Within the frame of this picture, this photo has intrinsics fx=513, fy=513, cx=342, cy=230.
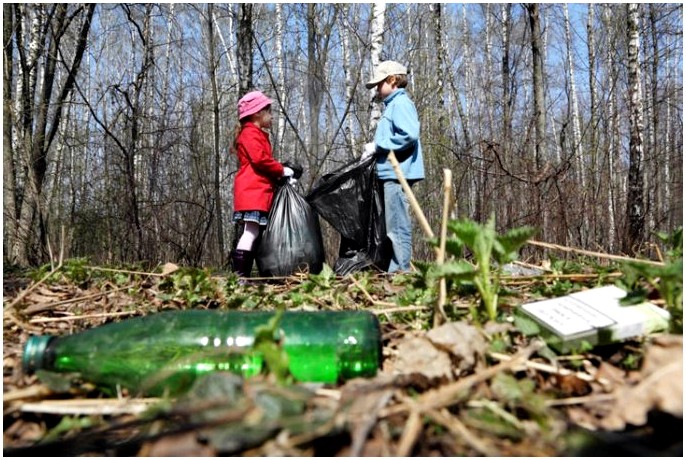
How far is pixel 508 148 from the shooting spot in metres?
7.52

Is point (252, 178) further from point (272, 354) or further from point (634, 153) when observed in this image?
point (634, 153)

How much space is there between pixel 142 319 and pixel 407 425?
76 centimetres

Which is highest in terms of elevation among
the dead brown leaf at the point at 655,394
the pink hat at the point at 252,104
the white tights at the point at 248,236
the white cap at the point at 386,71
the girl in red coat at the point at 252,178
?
the white cap at the point at 386,71

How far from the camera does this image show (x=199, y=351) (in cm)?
109

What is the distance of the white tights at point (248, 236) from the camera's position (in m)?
3.79

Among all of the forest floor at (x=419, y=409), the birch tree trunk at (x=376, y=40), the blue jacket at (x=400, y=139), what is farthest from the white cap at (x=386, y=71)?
the forest floor at (x=419, y=409)

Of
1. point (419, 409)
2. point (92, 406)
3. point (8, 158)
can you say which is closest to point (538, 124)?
point (8, 158)

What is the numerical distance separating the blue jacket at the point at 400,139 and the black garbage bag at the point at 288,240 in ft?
2.21

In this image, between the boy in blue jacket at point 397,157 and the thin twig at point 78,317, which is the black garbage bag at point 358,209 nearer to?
the boy in blue jacket at point 397,157

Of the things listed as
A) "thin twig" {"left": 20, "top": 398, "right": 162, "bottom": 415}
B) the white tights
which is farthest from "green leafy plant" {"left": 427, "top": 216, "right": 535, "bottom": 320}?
the white tights

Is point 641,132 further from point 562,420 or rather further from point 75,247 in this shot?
point 75,247

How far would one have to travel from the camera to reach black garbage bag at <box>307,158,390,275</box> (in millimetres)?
3918

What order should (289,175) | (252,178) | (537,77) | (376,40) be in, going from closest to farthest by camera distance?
(252,178) → (289,175) → (376,40) → (537,77)

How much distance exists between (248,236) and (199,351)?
2.79 m
